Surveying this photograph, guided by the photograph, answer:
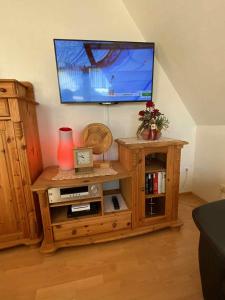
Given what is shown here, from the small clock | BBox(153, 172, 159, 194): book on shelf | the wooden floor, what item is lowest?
A: the wooden floor

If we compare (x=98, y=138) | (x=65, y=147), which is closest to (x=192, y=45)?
(x=98, y=138)

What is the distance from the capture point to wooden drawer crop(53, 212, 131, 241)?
4.78 ft

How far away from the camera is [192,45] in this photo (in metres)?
1.40

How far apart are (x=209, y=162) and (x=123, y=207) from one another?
4.09ft

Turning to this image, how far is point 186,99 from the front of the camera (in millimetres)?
2004

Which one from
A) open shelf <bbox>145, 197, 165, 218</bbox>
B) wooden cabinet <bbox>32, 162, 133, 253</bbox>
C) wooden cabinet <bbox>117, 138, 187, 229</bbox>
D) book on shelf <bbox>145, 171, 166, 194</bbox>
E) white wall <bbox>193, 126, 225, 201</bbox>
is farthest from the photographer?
white wall <bbox>193, 126, 225, 201</bbox>

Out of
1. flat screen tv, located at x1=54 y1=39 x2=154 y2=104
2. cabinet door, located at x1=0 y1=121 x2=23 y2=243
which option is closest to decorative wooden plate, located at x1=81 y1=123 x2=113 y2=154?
flat screen tv, located at x1=54 y1=39 x2=154 y2=104

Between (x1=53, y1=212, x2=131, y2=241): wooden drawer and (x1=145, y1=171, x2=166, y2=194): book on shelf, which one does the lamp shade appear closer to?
(x1=53, y1=212, x2=131, y2=241): wooden drawer

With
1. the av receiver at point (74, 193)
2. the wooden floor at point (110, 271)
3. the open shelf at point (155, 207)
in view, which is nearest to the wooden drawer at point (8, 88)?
the av receiver at point (74, 193)

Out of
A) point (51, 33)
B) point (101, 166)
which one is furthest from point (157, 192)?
point (51, 33)

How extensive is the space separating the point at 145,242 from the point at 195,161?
1.33 metres

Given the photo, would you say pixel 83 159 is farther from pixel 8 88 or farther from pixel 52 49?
pixel 52 49

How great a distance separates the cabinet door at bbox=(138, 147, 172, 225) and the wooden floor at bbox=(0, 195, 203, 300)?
19 cm

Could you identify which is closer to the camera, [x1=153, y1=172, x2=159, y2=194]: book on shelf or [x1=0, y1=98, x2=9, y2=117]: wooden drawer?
[x1=0, y1=98, x2=9, y2=117]: wooden drawer
